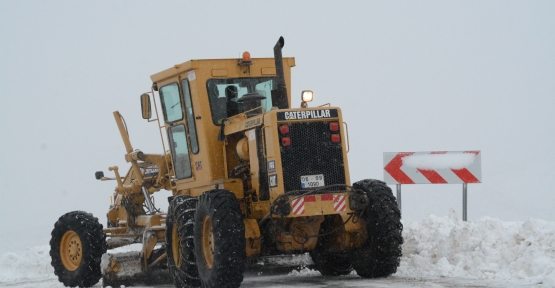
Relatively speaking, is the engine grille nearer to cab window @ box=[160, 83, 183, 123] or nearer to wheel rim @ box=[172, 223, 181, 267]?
wheel rim @ box=[172, 223, 181, 267]

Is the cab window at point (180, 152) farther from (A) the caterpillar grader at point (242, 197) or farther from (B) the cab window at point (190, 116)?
(B) the cab window at point (190, 116)

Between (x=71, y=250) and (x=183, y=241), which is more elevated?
(x=183, y=241)

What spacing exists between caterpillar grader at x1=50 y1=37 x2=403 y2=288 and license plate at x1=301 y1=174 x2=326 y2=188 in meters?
0.01

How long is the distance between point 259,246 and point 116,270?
2.38 m

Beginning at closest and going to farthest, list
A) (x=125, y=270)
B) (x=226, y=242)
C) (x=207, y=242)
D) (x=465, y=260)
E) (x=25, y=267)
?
(x=226, y=242), (x=207, y=242), (x=465, y=260), (x=125, y=270), (x=25, y=267)

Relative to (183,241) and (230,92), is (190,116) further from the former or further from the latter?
(183,241)

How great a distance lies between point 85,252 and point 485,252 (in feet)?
19.3

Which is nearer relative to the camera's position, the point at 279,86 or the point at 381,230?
the point at 381,230

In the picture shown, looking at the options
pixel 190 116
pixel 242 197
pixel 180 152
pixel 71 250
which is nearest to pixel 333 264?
pixel 242 197

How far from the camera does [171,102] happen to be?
38.8 feet

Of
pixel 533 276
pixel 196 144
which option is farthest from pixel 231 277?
pixel 533 276

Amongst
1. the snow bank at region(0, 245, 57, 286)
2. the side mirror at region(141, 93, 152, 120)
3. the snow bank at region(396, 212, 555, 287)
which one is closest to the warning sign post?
the snow bank at region(396, 212, 555, 287)

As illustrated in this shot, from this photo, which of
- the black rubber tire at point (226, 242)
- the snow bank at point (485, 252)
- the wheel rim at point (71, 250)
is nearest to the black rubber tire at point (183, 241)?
the black rubber tire at point (226, 242)

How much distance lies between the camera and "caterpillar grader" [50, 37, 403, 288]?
9602mm
